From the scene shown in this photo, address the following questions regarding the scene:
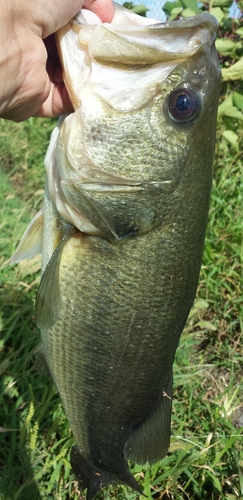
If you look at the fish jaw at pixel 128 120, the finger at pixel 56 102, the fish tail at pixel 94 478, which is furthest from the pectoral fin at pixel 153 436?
the finger at pixel 56 102

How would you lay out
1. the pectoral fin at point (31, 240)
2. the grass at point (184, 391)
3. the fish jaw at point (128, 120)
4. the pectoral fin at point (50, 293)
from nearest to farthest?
the fish jaw at point (128, 120) < the pectoral fin at point (50, 293) < the pectoral fin at point (31, 240) < the grass at point (184, 391)

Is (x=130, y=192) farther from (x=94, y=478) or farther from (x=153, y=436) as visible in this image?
(x=94, y=478)

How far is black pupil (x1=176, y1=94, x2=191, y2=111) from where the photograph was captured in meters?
1.64

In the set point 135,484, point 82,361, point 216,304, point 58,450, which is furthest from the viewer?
point 216,304

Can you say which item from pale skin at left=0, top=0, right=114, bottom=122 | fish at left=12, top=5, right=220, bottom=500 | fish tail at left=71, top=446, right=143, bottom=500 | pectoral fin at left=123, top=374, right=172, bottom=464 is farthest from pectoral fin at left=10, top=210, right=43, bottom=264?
fish tail at left=71, top=446, right=143, bottom=500

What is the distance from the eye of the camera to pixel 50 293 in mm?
1750

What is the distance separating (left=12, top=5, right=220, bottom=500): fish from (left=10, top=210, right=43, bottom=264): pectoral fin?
0.08m

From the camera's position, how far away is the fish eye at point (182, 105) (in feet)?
5.41

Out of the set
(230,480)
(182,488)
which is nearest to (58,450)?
(182,488)

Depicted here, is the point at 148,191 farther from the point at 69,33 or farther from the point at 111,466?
the point at 111,466

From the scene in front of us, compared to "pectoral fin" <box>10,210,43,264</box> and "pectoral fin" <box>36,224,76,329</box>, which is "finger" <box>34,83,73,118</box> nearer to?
"pectoral fin" <box>10,210,43,264</box>

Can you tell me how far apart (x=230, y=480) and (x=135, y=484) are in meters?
0.64

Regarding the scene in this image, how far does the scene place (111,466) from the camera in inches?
82.4

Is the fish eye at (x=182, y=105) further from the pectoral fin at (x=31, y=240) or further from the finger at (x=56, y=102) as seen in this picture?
the pectoral fin at (x=31, y=240)
